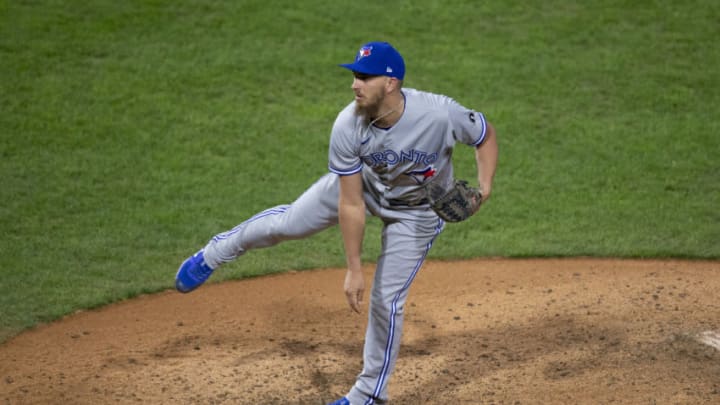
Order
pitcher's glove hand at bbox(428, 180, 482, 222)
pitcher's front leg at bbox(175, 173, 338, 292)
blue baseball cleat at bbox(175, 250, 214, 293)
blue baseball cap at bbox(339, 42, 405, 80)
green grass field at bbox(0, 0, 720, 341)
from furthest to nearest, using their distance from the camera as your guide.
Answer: green grass field at bbox(0, 0, 720, 341) < blue baseball cleat at bbox(175, 250, 214, 293) < pitcher's front leg at bbox(175, 173, 338, 292) < pitcher's glove hand at bbox(428, 180, 482, 222) < blue baseball cap at bbox(339, 42, 405, 80)

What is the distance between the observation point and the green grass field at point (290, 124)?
8.15 m

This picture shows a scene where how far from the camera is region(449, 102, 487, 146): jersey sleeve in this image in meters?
5.29

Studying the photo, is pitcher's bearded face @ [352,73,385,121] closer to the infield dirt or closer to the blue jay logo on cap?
the blue jay logo on cap

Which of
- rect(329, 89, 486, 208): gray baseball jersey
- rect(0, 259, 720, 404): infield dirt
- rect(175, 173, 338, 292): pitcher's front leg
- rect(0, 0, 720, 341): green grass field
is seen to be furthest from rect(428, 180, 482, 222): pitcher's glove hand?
rect(0, 0, 720, 341): green grass field

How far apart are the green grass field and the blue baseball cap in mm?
3196

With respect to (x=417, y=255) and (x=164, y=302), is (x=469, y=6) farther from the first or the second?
(x=417, y=255)

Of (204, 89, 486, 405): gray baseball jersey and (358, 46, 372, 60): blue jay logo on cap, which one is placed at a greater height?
(358, 46, 372, 60): blue jay logo on cap

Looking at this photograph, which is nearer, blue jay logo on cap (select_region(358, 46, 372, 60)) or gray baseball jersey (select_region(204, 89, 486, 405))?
blue jay logo on cap (select_region(358, 46, 372, 60))

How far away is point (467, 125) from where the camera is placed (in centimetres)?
530

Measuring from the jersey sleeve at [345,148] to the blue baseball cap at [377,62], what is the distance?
0.94 feet

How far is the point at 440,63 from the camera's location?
1098 centimetres

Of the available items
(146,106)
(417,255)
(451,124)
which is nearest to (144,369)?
(417,255)

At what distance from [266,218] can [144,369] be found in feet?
3.93

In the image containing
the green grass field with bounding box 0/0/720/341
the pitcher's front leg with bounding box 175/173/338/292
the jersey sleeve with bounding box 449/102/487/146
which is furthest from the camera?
the green grass field with bounding box 0/0/720/341
